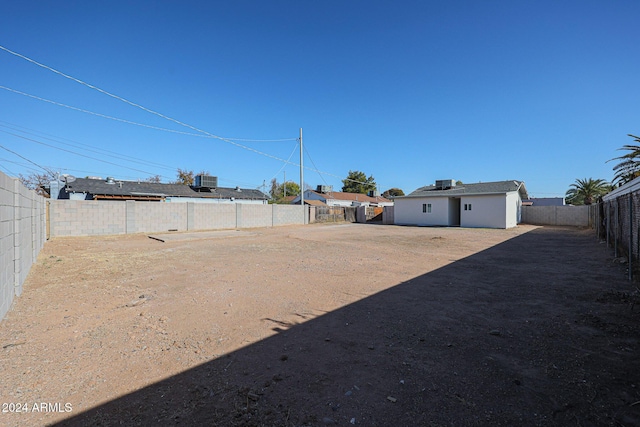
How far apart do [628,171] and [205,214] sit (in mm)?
25614

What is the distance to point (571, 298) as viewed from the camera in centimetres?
473

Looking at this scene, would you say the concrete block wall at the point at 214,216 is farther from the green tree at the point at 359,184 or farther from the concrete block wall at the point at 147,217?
the green tree at the point at 359,184

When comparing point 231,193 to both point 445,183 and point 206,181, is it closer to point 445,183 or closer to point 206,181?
point 206,181

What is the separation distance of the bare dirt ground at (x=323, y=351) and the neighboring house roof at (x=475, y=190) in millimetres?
18281

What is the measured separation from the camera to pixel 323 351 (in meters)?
3.08

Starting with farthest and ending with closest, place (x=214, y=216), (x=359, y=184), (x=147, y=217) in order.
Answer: (x=359, y=184) → (x=214, y=216) → (x=147, y=217)

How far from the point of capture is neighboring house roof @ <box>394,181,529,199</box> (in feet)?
74.5

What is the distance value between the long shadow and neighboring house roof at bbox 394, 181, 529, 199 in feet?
67.0

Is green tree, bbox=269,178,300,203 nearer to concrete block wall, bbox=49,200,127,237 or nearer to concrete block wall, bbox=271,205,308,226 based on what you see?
concrete block wall, bbox=271,205,308,226

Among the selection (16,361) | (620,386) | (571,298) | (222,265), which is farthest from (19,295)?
(571,298)

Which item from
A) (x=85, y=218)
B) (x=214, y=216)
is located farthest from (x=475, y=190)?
(x=85, y=218)

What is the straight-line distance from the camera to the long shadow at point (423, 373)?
2107 millimetres

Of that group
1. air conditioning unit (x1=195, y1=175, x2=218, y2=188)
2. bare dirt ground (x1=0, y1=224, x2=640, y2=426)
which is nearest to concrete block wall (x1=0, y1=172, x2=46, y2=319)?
bare dirt ground (x1=0, y1=224, x2=640, y2=426)

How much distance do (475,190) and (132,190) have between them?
30943 mm
